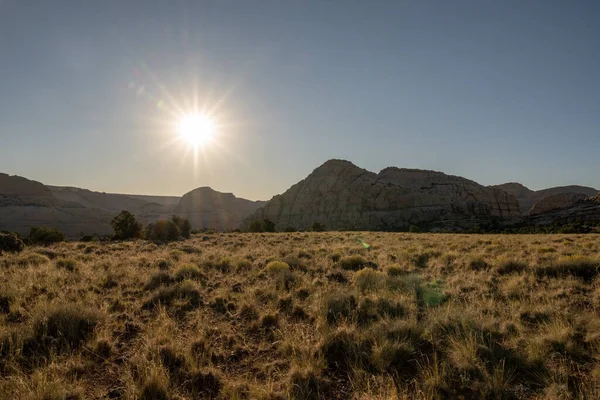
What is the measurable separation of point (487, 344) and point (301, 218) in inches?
4367

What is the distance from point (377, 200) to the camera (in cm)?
10794

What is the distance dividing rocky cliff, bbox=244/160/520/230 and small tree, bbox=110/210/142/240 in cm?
6729

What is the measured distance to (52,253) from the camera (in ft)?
51.4

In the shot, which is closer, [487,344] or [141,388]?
[141,388]

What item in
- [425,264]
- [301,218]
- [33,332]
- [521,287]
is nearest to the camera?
[33,332]

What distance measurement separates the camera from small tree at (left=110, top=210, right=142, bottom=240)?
32250mm

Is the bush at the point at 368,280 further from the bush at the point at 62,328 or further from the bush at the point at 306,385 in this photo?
the bush at the point at 62,328

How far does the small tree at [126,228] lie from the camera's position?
32250 millimetres

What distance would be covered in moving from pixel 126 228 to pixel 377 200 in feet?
291

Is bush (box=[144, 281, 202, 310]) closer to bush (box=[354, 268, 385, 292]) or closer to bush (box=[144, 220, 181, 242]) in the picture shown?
bush (box=[354, 268, 385, 292])

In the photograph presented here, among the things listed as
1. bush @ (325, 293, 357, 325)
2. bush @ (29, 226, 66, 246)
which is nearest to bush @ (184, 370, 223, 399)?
bush @ (325, 293, 357, 325)

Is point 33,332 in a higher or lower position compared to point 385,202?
lower

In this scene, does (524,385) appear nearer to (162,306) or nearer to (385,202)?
(162,306)

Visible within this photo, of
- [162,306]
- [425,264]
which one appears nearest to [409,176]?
[425,264]
